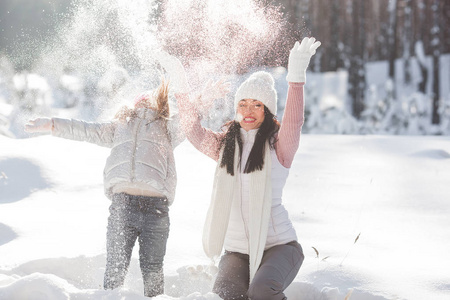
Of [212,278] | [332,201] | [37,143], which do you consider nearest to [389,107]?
[332,201]

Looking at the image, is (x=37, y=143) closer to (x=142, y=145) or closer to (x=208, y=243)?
(x=142, y=145)

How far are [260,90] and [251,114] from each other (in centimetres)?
14

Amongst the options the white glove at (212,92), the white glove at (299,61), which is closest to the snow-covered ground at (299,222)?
the white glove at (212,92)

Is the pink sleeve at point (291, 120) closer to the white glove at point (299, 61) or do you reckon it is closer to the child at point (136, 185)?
the white glove at point (299, 61)

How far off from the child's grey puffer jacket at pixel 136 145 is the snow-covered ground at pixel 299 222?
1.95ft

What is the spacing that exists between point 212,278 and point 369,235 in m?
1.82

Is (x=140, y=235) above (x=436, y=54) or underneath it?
underneath

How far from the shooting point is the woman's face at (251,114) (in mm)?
2824

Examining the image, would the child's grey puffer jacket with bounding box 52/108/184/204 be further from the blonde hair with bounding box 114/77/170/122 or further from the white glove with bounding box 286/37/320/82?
the white glove with bounding box 286/37/320/82

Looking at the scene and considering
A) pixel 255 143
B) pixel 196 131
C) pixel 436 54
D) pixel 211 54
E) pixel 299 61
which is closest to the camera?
pixel 299 61

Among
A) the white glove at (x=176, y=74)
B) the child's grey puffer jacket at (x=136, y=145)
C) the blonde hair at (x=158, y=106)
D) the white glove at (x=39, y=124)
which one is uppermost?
the white glove at (x=176, y=74)

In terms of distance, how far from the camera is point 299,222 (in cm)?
470

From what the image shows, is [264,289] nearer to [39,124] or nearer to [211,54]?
[39,124]

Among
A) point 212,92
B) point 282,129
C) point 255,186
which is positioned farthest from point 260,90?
point 255,186
